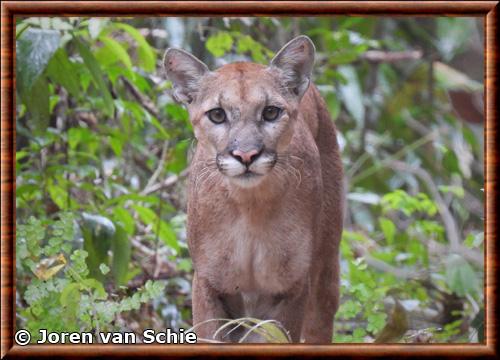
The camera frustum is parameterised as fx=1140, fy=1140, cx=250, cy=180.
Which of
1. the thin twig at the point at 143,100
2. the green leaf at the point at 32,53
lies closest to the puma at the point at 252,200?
the green leaf at the point at 32,53

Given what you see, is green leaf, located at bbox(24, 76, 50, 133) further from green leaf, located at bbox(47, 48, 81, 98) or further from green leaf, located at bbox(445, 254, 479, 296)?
green leaf, located at bbox(445, 254, 479, 296)

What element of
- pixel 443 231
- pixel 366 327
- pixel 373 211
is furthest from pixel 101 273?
pixel 373 211

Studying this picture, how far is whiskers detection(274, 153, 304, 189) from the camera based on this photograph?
20.6 ft

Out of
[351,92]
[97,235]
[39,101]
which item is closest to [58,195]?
[97,235]

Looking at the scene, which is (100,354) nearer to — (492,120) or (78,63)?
(492,120)

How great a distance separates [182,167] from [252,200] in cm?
259

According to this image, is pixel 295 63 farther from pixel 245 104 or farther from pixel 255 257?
pixel 255 257

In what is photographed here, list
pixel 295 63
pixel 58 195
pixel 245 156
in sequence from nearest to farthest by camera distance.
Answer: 1. pixel 245 156
2. pixel 295 63
3. pixel 58 195

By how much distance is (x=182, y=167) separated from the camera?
8.91 metres

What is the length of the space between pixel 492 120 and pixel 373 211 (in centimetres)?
564

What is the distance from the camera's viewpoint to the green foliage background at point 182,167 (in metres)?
6.64

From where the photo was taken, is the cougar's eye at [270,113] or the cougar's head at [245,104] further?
the cougar's eye at [270,113]
